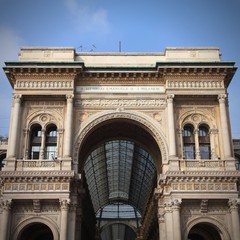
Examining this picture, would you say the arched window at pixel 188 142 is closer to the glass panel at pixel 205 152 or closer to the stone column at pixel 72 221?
the glass panel at pixel 205 152

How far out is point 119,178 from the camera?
6675cm

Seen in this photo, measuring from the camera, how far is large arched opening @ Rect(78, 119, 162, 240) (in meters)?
37.4

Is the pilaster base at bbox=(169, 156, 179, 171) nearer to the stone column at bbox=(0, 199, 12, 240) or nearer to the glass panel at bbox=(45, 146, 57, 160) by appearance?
the glass panel at bbox=(45, 146, 57, 160)

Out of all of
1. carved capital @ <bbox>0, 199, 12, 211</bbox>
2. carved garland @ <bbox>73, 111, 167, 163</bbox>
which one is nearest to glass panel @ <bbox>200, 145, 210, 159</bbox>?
carved garland @ <bbox>73, 111, 167, 163</bbox>

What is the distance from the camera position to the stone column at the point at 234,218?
30.0 meters

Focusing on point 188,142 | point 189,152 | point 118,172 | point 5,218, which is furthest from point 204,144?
point 118,172

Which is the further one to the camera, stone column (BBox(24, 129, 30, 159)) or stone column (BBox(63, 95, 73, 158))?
stone column (BBox(24, 129, 30, 159))

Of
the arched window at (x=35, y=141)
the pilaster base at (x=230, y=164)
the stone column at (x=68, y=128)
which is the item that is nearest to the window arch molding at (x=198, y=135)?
the pilaster base at (x=230, y=164)

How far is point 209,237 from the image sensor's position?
116 ft

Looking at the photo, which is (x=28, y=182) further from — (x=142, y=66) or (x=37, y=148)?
(x=142, y=66)

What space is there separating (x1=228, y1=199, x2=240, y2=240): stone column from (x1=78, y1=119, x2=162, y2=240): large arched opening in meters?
7.76

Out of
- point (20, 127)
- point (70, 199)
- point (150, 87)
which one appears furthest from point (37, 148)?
point (150, 87)

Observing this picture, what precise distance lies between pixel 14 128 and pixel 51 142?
118 inches

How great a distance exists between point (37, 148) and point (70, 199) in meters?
5.13
